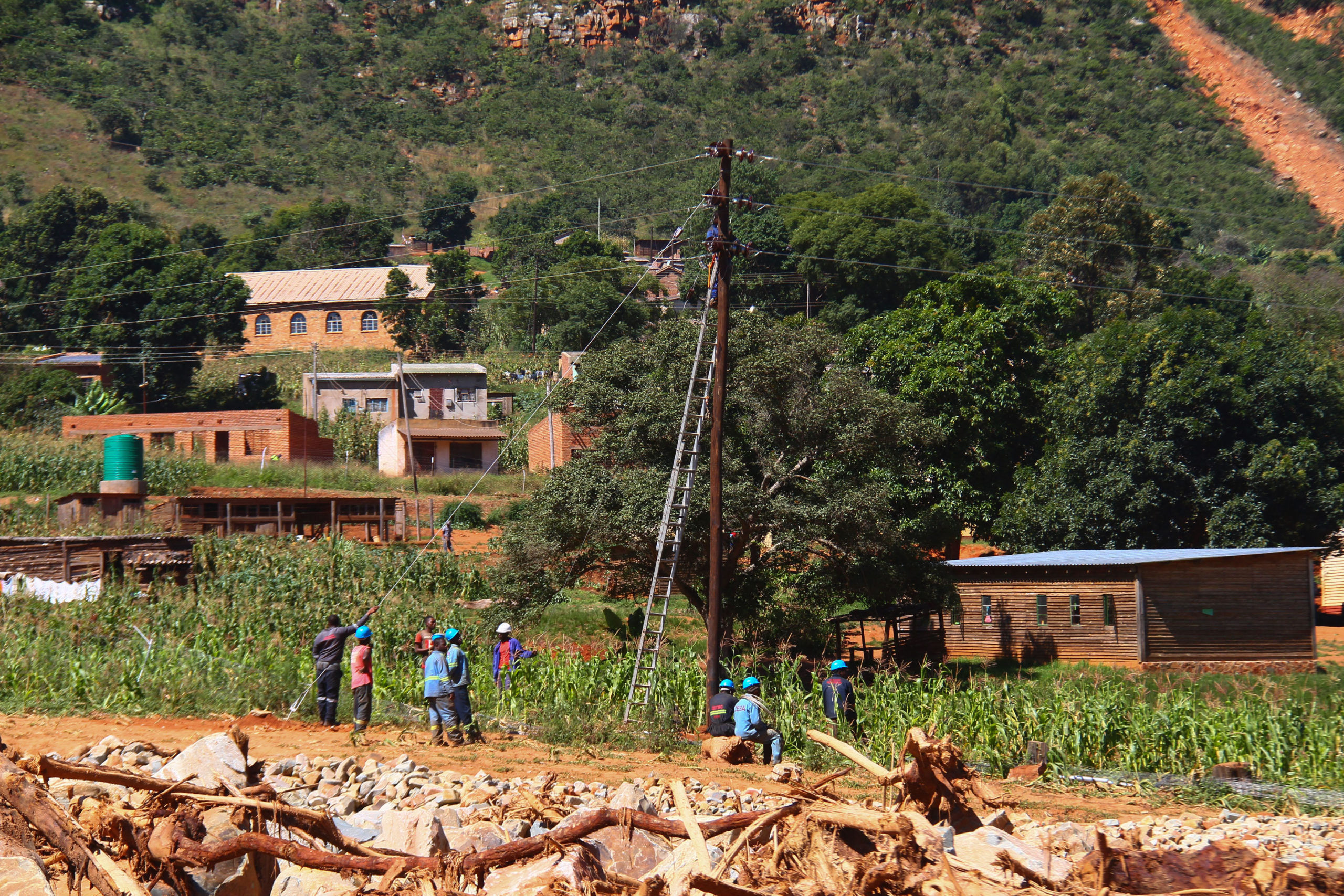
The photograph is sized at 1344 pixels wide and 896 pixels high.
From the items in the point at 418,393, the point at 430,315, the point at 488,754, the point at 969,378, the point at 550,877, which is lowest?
the point at 488,754

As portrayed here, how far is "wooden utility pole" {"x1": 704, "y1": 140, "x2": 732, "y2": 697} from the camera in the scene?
18.4 m

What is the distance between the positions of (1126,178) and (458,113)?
75.3 meters

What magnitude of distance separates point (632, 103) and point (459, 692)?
438ft

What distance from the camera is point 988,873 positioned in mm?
4844

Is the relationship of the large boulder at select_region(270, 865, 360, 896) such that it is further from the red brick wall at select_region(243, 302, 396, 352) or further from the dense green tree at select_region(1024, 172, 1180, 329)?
the red brick wall at select_region(243, 302, 396, 352)

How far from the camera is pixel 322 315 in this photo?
241 feet

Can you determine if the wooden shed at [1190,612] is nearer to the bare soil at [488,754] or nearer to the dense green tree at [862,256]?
the bare soil at [488,754]

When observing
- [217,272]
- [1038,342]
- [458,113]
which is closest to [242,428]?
[217,272]

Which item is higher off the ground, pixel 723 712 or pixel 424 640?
pixel 424 640

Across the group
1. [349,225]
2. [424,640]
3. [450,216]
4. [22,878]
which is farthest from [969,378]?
[450,216]

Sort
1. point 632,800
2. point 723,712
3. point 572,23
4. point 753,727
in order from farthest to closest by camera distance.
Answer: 1. point 572,23
2. point 723,712
3. point 753,727
4. point 632,800

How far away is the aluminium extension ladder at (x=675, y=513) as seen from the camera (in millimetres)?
18047

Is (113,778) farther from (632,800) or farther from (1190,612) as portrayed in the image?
(1190,612)

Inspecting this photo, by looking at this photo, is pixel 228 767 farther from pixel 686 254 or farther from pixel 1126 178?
pixel 1126 178
